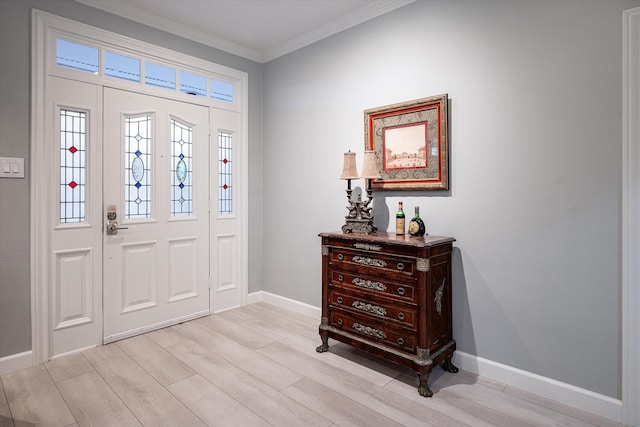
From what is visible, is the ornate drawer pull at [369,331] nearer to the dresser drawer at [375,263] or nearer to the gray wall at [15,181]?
the dresser drawer at [375,263]

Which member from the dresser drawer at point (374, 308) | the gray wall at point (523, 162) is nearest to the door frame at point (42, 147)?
the dresser drawer at point (374, 308)

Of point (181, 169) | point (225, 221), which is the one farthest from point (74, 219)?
point (225, 221)

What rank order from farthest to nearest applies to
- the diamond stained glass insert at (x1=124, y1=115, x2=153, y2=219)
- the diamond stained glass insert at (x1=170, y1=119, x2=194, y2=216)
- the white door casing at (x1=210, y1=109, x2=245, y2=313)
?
the white door casing at (x1=210, y1=109, x2=245, y2=313) → the diamond stained glass insert at (x1=170, y1=119, x2=194, y2=216) → the diamond stained glass insert at (x1=124, y1=115, x2=153, y2=219)

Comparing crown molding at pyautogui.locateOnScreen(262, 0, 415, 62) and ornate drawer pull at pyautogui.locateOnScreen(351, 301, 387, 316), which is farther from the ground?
crown molding at pyautogui.locateOnScreen(262, 0, 415, 62)

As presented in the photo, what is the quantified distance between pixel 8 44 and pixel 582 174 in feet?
12.3

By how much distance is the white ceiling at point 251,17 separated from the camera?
2934 millimetres

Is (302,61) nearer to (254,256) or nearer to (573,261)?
(254,256)

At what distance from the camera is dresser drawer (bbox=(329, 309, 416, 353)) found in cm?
230

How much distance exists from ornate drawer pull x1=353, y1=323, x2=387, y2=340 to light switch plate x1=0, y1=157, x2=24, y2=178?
8.52ft

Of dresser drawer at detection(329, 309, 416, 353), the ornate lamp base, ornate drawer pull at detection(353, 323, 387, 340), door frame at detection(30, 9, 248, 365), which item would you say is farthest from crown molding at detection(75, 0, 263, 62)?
ornate drawer pull at detection(353, 323, 387, 340)

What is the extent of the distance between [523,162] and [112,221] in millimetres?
3088

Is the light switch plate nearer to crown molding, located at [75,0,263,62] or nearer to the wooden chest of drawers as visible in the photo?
crown molding, located at [75,0,263,62]

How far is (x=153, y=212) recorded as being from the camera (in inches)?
127

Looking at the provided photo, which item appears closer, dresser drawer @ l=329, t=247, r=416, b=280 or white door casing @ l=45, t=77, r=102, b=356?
dresser drawer @ l=329, t=247, r=416, b=280
